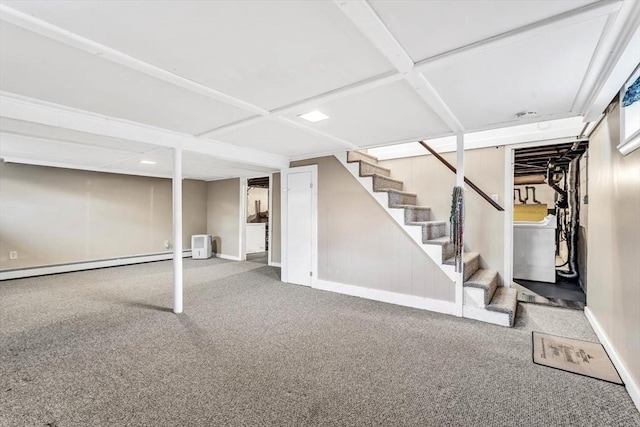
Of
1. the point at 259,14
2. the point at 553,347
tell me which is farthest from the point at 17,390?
the point at 553,347

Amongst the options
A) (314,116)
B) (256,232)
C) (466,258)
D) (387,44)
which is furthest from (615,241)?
(256,232)

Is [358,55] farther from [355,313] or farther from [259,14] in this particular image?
[355,313]

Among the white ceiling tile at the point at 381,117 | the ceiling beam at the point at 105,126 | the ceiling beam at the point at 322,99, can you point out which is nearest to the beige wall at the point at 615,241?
the white ceiling tile at the point at 381,117

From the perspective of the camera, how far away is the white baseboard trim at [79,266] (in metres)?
4.71

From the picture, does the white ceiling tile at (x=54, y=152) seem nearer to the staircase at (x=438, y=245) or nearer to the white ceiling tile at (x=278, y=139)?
the white ceiling tile at (x=278, y=139)

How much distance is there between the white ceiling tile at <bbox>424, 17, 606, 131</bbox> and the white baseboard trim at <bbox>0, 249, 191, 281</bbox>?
672 centimetres

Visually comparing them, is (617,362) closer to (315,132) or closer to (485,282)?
(485,282)

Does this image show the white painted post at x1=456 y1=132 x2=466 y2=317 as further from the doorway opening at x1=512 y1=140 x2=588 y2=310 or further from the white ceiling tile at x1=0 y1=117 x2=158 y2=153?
the white ceiling tile at x1=0 y1=117 x2=158 y2=153

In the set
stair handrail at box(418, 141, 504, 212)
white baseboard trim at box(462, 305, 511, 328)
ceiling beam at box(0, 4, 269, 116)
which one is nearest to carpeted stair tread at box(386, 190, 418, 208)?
stair handrail at box(418, 141, 504, 212)

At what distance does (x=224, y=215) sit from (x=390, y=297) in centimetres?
493

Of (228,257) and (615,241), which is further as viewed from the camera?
(228,257)

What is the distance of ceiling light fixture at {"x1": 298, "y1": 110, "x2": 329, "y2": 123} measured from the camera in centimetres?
252

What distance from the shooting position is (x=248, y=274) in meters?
5.16

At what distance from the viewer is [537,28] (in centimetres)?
133
